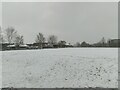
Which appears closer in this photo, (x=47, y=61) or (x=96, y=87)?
(x=96, y=87)

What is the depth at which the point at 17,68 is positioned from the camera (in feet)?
52.2

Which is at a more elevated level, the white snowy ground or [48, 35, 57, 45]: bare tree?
[48, 35, 57, 45]: bare tree

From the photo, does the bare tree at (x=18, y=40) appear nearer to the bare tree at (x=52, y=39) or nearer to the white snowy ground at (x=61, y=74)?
the bare tree at (x=52, y=39)

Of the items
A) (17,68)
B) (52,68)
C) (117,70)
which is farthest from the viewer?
(17,68)

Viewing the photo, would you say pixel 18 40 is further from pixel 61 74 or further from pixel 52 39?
pixel 61 74

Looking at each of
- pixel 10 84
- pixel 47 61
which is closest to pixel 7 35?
pixel 47 61

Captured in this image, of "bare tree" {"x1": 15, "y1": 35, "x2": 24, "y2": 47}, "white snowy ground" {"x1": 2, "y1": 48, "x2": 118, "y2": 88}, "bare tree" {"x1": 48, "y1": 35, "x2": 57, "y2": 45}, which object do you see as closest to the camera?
"white snowy ground" {"x1": 2, "y1": 48, "x2": 118, "y2": 88}

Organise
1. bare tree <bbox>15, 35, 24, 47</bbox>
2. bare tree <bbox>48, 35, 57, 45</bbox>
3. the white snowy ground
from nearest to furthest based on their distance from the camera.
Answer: the white snowy ground
bare tree <bbox>15, 35, 24, 47</bbox>
bare tree <bbox>48, 35, 57, 45</bbox>

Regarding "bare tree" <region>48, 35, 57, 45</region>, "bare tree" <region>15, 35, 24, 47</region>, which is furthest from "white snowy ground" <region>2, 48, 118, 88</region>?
"bare tree" <region>48, 35, 57, 45</region>

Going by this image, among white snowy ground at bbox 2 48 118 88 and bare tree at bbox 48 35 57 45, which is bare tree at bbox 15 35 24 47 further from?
white snowy ground at bbox 2 48 118 88

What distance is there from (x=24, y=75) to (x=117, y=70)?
726cm

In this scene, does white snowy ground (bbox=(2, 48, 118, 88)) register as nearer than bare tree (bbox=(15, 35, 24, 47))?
Yes

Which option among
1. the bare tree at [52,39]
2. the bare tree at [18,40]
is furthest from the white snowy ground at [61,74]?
the bare tree at [52,39]

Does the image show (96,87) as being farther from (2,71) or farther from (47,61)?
(2,71)
